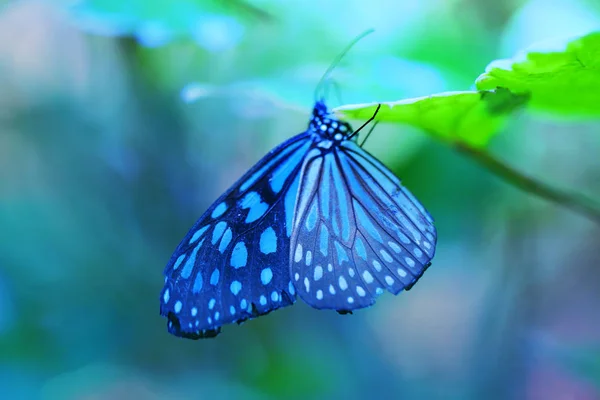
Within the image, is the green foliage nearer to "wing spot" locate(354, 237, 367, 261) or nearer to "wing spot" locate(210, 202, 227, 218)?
"wing spot" locate(354, 237, 367, 261)

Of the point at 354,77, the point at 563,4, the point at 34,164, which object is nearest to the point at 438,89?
the point at 354,77

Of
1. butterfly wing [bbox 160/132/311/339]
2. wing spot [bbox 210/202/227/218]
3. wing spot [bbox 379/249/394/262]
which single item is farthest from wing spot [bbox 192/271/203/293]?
wing spot [bbox 379/249/394/262]

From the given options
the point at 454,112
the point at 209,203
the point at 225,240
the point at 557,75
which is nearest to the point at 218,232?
the point at 225,240

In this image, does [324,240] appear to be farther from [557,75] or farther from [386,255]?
[557,75]

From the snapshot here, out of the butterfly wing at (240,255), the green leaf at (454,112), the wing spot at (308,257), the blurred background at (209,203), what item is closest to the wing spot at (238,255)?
the butterfly wing at (240,255)

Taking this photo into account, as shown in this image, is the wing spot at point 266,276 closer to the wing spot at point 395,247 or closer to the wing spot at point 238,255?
the wing spot at point 238,255

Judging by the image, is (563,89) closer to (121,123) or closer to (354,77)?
(354,77)
